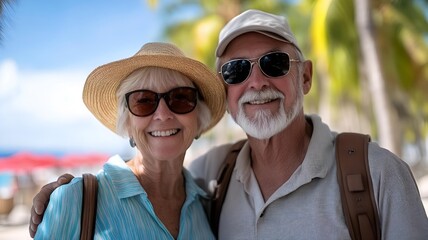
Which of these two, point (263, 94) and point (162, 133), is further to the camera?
point (263, 94)

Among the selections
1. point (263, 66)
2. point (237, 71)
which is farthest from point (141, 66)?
point (263, 66)

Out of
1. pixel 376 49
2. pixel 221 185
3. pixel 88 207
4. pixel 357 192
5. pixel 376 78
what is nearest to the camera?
pixel 88 207

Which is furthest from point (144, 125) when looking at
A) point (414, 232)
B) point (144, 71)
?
point (414, 232)

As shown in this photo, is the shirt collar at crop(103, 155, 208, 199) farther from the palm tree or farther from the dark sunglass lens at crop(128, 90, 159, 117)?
the palm tree

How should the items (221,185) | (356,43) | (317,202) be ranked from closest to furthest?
(317,202), (221,185), (356,43)

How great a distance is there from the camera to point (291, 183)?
280cm

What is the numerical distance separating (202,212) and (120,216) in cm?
60

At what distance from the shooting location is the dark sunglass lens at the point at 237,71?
2.92 m

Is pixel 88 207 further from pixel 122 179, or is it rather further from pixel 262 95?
pixel 262 95

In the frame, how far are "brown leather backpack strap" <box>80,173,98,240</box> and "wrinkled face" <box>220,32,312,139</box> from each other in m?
0.96

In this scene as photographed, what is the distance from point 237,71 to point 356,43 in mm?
17854

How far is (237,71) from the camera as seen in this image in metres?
2.93

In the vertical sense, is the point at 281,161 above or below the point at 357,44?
below

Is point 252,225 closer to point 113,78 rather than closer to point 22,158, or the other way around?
point 113,78
